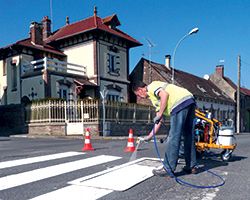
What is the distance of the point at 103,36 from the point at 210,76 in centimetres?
2925

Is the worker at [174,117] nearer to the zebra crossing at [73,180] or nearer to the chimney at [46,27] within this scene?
the zebra crossing at [73,180]

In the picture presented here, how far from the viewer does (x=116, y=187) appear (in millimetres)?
4094

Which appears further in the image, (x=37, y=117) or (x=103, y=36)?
(x=103, y=36)

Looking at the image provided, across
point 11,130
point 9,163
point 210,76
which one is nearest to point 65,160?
point 9,163

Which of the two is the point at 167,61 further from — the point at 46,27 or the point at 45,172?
the point at 45,172

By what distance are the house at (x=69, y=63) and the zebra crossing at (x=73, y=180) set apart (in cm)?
1580

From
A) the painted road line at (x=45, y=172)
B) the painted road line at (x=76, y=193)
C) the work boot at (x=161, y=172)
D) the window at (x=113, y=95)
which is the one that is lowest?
the painted road line at (x=45, y=172)

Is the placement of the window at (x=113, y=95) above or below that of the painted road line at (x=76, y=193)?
above

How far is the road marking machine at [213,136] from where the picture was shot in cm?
628

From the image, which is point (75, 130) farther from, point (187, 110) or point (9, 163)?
point (187, 110)

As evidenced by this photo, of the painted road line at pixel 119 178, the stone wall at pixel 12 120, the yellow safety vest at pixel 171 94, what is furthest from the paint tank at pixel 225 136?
the stone wall at pixel 12 120

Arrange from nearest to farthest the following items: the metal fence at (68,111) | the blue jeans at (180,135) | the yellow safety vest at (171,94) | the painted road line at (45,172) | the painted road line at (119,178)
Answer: the painted road line at (119,178) < the painted road line at (45,172) < the blue jeans at (180,135) < the yellow safety vest at (171,94) < the metal fence at (68,111)

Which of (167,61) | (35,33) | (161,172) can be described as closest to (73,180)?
(161,172)

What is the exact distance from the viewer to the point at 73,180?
459cm
